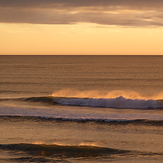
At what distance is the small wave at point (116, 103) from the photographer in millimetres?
30281

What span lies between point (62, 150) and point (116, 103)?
14.5 m

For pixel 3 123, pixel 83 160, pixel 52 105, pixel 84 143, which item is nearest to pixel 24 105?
pixel 52 105

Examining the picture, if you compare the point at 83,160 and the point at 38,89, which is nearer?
the point at 83,160

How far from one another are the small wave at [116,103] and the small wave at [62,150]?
44.6ft

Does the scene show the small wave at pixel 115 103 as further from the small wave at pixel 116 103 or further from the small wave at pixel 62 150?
the small wave at pixel 62 150

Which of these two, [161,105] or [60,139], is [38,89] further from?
[60,139]

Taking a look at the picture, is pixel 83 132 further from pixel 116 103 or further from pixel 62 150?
pixel 116 103

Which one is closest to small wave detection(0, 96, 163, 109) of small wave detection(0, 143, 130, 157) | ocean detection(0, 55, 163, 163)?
ocean detection(0, 55, 163, 163)

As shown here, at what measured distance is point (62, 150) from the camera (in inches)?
677

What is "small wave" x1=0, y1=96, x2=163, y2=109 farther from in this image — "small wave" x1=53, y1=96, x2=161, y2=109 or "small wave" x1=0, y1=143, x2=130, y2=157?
"small wave" x1=0, y1=143, x2=130, y2=157

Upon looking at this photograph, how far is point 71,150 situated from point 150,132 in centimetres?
587

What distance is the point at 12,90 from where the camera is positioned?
1709 inches

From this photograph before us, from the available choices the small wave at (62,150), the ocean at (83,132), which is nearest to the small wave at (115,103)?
the ocean at (83,132)

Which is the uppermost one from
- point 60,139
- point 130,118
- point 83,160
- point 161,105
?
point 161,105
